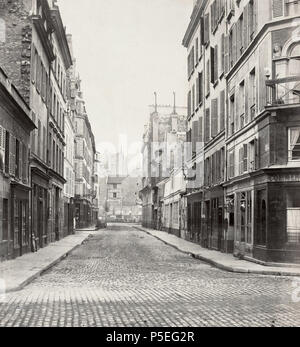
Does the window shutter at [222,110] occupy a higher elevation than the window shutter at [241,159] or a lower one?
higher

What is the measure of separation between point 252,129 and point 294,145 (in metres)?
2.96

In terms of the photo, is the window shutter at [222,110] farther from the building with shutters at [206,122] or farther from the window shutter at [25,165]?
the window shutter at [25,165]

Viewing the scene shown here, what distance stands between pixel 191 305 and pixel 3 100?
12392mm

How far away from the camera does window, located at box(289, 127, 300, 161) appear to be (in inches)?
828

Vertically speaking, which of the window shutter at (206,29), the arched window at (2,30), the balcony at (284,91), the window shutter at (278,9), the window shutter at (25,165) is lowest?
the window shutter at (25,165)

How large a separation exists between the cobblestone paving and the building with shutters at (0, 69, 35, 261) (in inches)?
130

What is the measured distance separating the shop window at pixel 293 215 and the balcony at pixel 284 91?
3070mm

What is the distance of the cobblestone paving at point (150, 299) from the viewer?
34.2ft

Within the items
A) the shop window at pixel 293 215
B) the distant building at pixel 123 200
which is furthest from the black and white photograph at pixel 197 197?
the distant building at pixel 123 200

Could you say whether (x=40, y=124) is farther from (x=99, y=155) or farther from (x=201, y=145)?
(x=99, y=155)

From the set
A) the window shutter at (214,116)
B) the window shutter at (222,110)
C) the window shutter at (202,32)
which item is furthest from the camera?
the window shutter at (202,32)

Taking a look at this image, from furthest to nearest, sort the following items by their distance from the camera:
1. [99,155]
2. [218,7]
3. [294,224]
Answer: [99,155] → [218,7] → [294,224]

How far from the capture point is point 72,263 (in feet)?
76.4

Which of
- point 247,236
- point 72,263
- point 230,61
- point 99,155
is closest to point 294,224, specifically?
point 247,236
